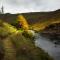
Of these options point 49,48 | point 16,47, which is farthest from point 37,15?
point 16,47

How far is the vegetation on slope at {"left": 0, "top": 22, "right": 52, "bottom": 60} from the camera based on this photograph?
22.6 ft

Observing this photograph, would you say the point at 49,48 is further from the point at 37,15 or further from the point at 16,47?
the point at 37,15

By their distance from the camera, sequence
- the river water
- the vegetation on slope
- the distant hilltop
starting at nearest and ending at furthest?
the vegetation on slope → the river water → the distant hilltop

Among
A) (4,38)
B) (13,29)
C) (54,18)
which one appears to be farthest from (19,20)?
(54,18)

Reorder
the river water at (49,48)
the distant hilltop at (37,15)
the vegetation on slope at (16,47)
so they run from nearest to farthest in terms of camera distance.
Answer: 1. the vegetation on slope at (16,47)
2. the river water at (49,48)
3. the distant hilltop at (37,15)

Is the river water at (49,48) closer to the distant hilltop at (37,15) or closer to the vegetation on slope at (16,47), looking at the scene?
the vegetation on slope at (16,47)

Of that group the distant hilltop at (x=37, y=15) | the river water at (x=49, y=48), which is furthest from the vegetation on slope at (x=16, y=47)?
the distant hilltop at (x=37, y=15)

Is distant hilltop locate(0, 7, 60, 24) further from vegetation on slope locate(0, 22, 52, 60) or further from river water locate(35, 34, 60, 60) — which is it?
vegetation on slope locate(0, 22, 52, 60)

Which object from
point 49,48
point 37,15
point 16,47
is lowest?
point 49,48

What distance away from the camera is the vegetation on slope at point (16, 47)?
6.87 meters

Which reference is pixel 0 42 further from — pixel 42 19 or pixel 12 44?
pixel 42 19

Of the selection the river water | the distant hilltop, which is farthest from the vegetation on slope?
the distant hilltop

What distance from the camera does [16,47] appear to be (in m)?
7.12

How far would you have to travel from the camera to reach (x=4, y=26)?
748 centimetres
